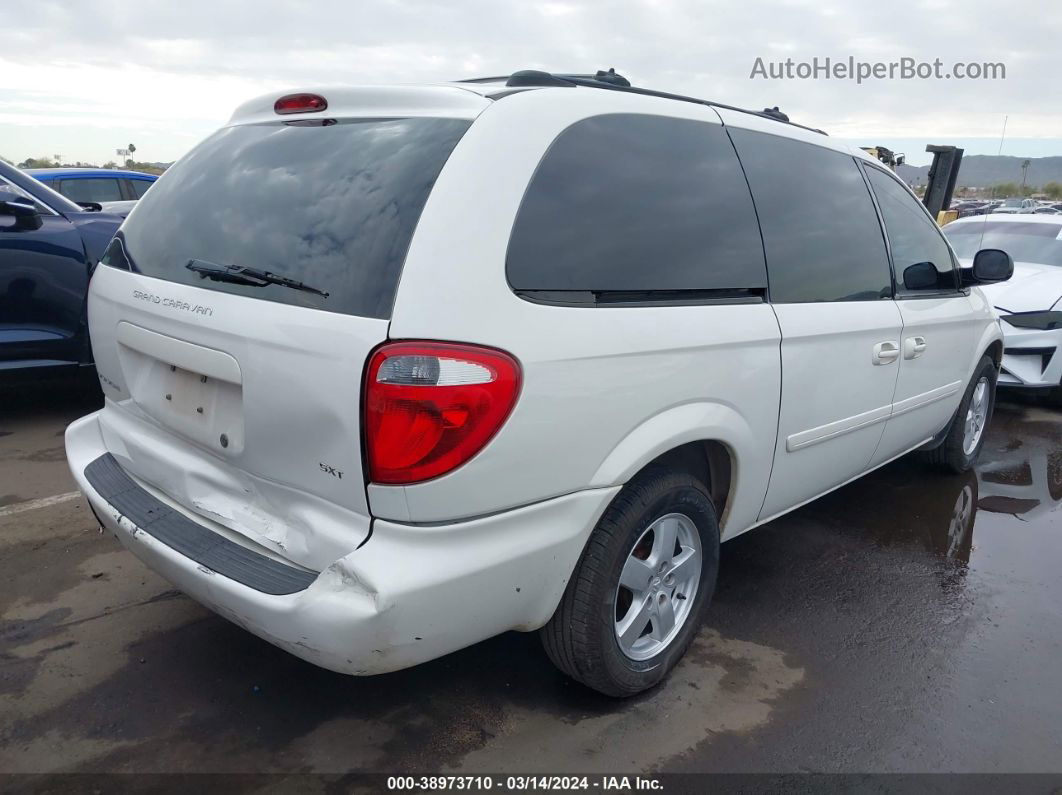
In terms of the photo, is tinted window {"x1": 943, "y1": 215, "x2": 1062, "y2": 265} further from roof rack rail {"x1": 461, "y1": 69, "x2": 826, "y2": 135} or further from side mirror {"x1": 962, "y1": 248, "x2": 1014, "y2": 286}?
roof rack rail {"x1": 461, "y1": 69, "x2": 826, "y2": 135}

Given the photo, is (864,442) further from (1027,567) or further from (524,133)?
(524,133)

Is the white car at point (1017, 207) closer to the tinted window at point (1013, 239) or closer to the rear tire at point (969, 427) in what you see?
the tinted window at point (1013, 239)

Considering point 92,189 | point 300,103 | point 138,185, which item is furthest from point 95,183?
point 300,103

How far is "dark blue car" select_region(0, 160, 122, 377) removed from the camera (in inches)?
185

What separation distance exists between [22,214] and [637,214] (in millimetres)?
4005

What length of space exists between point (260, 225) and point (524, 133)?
2.49ft

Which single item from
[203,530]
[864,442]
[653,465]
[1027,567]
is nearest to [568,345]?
[653,465]

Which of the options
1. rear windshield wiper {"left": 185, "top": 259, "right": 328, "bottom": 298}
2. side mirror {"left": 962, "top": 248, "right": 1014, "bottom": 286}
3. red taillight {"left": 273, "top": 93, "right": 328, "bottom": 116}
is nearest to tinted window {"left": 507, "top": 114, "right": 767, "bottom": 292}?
rear windshield wiper {"left": 185, "top": 259, "right": 328, "bottom": 298}

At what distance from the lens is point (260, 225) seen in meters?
2.25

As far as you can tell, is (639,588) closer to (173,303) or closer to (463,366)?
(463,366)

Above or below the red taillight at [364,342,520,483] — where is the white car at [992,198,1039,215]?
below

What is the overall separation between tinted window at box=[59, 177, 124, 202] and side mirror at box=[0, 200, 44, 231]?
5768 mm

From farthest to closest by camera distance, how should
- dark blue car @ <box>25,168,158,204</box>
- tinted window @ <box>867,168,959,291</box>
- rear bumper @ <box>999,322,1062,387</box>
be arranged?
dark blue car @ <box>25,168,158,204</box> → rear bumper @ <box>999,322,1062,387</box> → tinted window @ <box>867,168,959,291</box>

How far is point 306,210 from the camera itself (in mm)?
2176
